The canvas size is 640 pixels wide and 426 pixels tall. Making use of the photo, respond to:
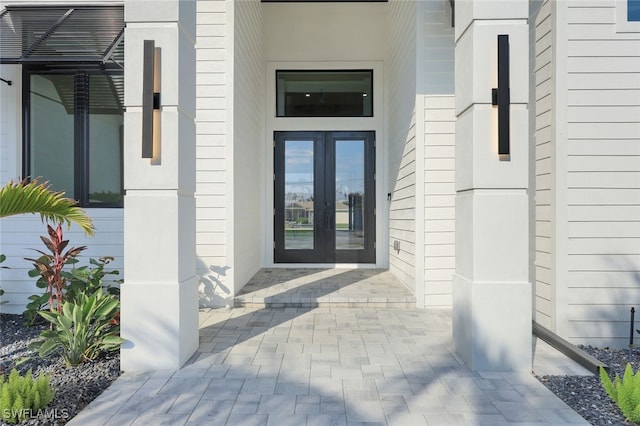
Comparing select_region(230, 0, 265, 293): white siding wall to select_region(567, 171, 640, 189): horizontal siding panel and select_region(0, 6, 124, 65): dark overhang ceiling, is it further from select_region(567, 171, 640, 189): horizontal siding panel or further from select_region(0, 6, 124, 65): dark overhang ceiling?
select_region(567, 171, 640, 189): horizontal siding panel

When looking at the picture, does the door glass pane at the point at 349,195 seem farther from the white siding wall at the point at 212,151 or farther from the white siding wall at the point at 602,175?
the white siding wall at the point at 602,175

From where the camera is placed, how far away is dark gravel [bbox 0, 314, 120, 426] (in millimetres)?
2037

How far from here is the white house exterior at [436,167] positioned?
254 cm

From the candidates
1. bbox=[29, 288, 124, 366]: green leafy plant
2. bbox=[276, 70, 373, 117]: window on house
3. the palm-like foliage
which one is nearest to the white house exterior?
bbox=[29, 288, 124, 366]: green leafy plant

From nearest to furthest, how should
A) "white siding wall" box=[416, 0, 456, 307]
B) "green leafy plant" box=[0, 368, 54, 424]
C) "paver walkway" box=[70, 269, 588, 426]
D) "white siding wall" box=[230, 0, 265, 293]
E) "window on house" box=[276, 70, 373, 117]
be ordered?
1. "green leafy plant" box=[0, 368, 54, 424]
2. "paver walkway" box=[70, 269, 588, 426]
3. "white siding wall" box=[416, 0, 456, 307]
4. "white siding wall" box=[230, 0, 265, 293]
5. "window on house" box=[276, 70, 373, 117]

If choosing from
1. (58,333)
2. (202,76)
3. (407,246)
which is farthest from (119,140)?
(407,246)

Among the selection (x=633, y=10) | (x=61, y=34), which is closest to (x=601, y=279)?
(x=633, y=10)

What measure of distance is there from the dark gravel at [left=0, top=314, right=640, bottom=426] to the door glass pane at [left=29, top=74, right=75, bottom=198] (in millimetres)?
1937

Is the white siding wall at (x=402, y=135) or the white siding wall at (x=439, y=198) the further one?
the white siding wall at (x=402, y=135)

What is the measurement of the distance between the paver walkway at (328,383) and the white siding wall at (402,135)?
1343mm

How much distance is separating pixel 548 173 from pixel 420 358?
199 cm

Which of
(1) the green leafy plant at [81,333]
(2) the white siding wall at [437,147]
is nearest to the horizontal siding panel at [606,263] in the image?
(2) the white siding wall at [437,147]

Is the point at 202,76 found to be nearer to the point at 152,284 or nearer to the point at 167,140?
the point at 167,140

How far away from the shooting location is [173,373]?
2510mm
